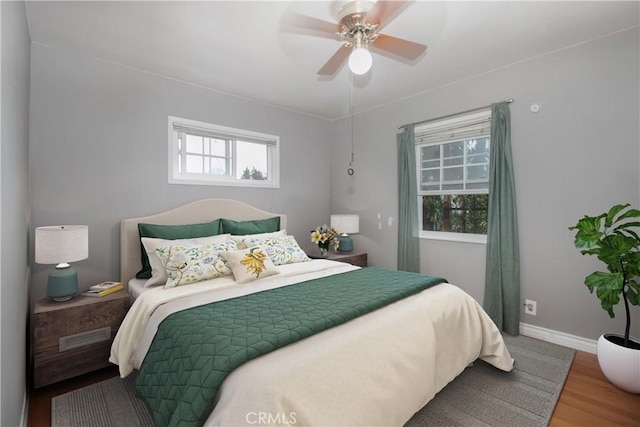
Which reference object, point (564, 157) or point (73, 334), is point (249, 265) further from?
point (564, 157)

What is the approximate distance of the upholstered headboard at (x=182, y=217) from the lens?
2.70m

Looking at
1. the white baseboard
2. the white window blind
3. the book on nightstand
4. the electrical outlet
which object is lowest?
the white baseboard

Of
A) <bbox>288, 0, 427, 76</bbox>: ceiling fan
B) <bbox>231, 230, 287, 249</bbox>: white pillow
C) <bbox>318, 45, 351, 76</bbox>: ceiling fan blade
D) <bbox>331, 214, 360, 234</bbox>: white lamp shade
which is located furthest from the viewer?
<bbox>331, 214, 360, 234</bbox>: white lamp shade

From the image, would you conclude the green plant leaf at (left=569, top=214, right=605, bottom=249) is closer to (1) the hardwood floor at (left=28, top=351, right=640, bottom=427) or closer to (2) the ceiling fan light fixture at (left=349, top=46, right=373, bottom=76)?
(1) the hardwood floor at (left=28, top=351, right=640, bottom=427)

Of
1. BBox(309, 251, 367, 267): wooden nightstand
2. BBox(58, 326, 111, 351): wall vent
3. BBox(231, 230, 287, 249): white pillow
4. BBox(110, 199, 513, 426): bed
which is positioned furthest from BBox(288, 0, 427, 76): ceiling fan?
BBox(58, 326, 111, 351): wall vent

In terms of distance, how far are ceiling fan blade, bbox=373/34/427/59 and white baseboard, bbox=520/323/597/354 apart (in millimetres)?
2624

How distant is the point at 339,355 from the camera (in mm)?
1341

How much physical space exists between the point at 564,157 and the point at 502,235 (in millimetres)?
830

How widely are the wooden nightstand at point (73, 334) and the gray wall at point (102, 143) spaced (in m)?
0.60

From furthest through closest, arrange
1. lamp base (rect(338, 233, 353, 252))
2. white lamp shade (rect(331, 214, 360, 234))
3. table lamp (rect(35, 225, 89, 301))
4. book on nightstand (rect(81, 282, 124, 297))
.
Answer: lamp base (rect(338, 233, 353, 252)), white lamp shade (rect(331, 214, 360, 234)), book on nightstand (rect(81, 282, 124, 297)), table lamp (rect(35, 225, 89, 301))

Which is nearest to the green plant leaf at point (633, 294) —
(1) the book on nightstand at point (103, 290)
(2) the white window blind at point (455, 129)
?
(2) the white window blind at point (455, 129)

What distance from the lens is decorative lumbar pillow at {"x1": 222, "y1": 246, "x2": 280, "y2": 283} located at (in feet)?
7.84

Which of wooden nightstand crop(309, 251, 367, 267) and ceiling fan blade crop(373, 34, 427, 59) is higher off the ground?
ceiling fan blade crop(373, 34, 427, 59)

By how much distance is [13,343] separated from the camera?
4.79 ft
